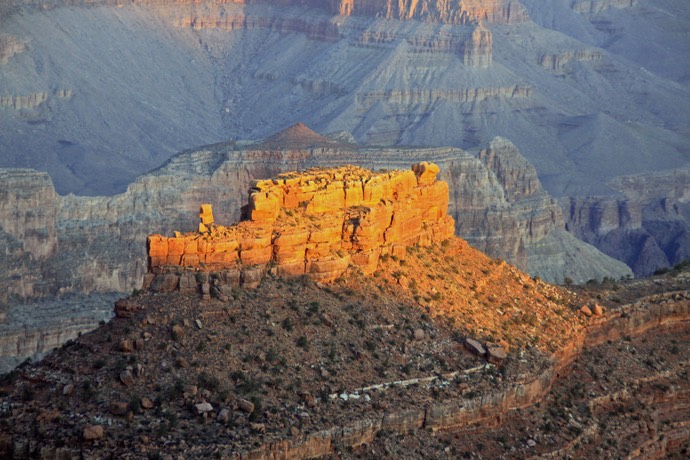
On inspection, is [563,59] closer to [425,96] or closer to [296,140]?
Answer: [425,96]

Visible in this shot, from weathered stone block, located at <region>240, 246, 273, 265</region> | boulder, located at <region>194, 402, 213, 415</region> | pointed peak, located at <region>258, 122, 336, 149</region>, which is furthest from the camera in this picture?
pointed peak, located at <region>258, 122, 336, 149</region>

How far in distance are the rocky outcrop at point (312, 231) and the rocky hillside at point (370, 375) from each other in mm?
422

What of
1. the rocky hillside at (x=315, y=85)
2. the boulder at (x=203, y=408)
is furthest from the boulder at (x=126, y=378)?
the rocky hillside at (x=315, y=85)

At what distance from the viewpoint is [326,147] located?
126312 mm

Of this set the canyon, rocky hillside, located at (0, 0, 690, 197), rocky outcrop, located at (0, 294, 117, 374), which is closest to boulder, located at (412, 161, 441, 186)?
rocky outcrop, located at (0, 294, 117, 374)

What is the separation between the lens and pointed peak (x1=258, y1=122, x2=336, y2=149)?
4995 inches

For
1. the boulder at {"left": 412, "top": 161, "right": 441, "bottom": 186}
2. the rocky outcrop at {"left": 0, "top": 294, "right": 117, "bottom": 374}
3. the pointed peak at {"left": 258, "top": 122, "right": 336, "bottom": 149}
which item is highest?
the boulder at {"left": 412, "top": 161, "right": 441, "bottom": 186}

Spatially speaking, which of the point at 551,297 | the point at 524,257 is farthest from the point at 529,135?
the point at 551,297

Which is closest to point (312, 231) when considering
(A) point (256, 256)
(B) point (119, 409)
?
(A) point (256, 256)

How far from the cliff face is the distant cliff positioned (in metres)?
13.1

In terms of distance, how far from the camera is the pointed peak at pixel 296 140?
416 ft

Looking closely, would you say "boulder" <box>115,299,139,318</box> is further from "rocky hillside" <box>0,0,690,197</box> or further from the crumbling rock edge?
"rocky hillside" <box>0,0,690,197</box>

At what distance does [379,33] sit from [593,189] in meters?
26.3

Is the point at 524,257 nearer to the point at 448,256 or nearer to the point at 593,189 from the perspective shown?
the point at 593,189
